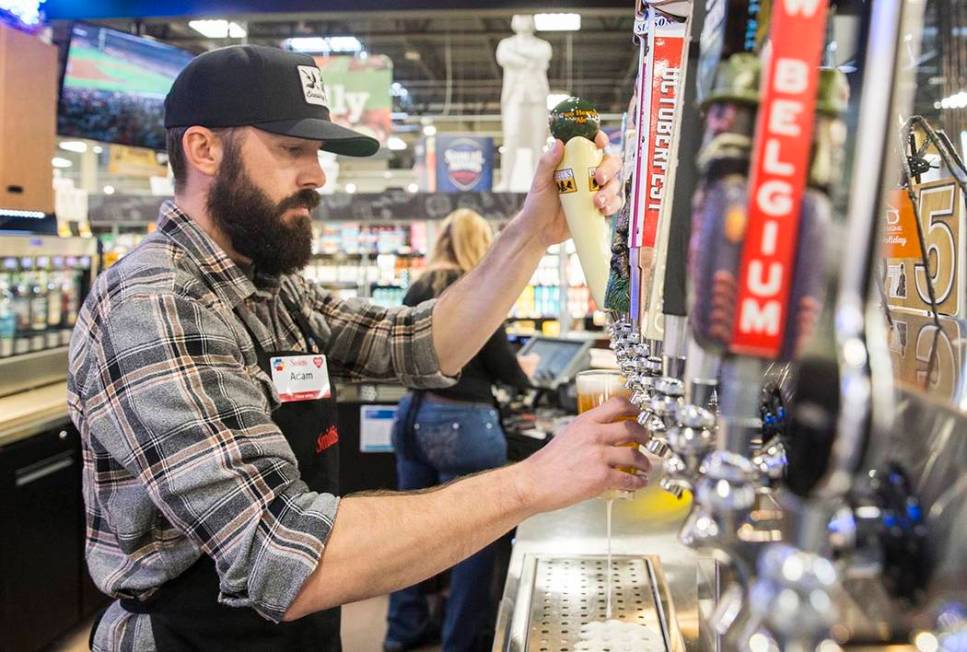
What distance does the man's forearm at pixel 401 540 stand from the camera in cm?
111

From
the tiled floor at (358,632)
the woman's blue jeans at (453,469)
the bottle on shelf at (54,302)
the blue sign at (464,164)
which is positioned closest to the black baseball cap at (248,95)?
the woman's blue jeans at (453,469)

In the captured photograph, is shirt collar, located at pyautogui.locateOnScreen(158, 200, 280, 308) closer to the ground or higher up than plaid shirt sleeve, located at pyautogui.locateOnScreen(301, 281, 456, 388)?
higher up

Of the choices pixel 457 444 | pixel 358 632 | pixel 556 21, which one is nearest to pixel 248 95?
pixel 457 444

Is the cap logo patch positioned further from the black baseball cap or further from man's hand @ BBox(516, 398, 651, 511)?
man's hand @ BBox(516, 398, 651, 511)

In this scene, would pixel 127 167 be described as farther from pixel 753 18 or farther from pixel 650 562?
pixel 753 18

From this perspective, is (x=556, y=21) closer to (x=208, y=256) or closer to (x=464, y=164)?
(x=464, y=164)

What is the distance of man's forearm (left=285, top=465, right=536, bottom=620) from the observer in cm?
111

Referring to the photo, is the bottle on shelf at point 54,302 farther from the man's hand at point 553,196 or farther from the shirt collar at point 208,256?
the man's hand at point 553,196

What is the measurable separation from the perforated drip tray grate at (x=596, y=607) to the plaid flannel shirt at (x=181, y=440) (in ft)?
1.64

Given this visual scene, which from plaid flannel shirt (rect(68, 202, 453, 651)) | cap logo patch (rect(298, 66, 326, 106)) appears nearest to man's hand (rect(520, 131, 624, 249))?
cap logo patch (rect(298, 66, 326, 106))

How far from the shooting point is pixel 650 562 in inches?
70.4

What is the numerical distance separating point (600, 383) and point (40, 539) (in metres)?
2.97

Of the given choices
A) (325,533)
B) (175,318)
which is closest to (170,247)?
(175,318)

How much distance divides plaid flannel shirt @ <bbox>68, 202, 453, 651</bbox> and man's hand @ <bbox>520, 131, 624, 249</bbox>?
54 centimetres
